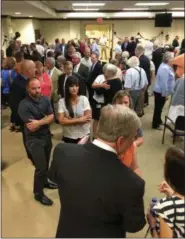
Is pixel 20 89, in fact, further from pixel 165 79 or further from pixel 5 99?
pixel 5 99

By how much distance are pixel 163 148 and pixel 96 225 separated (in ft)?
10.9

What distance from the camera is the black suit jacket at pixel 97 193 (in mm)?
1151

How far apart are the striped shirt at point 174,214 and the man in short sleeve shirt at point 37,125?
162 cm

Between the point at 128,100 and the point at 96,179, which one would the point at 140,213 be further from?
the point at 128,100

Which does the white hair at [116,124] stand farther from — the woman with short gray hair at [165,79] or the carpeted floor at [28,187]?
the woman with short gray hair at [165,79]

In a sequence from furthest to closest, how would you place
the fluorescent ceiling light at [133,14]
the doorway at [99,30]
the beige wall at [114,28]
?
the doorway at [99,30]
the beige wall at [114,28]
the fluorescent ceiling light at [133,14]

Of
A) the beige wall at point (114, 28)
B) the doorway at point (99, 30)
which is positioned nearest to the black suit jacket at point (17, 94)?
the beige wall at point (114, 28)

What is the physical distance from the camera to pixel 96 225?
3.98 feet

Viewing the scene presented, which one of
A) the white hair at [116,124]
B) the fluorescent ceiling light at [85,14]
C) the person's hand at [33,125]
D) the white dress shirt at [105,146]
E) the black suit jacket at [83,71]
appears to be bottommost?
the person's hand at [33,125]

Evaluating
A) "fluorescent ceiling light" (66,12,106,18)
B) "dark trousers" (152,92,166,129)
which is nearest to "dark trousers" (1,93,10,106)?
"dark trousers" (152,92,166,129)

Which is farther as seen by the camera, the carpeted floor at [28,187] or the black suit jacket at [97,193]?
the carpeted floor at [28,187]

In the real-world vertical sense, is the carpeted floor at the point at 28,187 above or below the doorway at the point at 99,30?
below

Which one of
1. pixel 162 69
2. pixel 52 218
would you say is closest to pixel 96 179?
pixel 52 218

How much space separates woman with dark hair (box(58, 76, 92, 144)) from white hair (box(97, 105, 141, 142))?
5.11 feet
